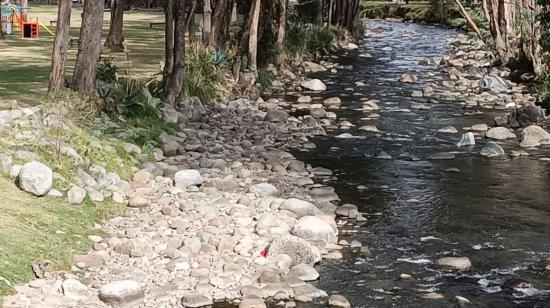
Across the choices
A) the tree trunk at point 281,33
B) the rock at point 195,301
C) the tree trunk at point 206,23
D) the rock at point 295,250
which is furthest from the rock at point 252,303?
the tree trunk at point 281,33

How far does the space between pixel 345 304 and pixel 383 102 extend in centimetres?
1214

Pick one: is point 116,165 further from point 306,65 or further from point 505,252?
point 306,65

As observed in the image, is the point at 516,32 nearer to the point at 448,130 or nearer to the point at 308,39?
the point at 308,39

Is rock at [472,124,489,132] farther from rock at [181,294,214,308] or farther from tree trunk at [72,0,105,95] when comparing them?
rock at [181,294,214,308]

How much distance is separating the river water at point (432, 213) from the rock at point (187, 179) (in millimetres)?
1850

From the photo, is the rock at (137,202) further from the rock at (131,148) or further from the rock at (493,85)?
the rock at (493,85)

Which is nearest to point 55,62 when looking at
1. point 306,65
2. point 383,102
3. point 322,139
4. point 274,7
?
point 322,139

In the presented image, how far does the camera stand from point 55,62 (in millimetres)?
10555

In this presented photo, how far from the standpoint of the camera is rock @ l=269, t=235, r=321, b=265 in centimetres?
688

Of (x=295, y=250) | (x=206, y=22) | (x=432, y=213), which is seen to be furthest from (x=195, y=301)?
(x=206, y=22)

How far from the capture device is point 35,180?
7578 mm

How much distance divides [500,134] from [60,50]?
7.78 m

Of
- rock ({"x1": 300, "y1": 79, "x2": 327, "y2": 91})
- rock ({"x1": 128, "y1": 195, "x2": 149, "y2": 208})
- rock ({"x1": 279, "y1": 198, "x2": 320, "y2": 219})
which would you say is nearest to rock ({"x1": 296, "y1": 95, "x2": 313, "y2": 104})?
rock ({"x1": 300, "y1": 79, "x2": 327, "y2": 91})

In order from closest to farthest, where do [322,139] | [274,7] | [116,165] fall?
[116,165]
[322,139]
[274,7]
